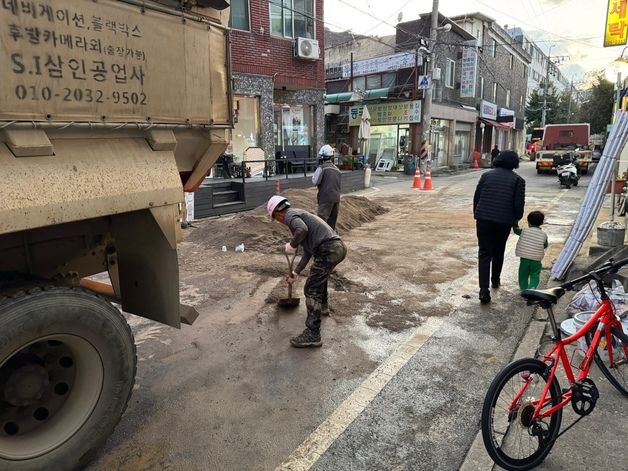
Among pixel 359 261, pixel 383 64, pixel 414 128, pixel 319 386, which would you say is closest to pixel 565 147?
pixel 414 128

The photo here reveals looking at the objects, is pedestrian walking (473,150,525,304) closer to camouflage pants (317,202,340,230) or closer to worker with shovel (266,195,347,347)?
worker with shovel (266,195,347,347)

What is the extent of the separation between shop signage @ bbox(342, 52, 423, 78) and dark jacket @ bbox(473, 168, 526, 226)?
20852 millimetres

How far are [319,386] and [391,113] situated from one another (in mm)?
24188

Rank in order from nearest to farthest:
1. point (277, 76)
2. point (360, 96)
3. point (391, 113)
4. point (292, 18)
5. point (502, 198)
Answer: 1. point (502, 198)
2. point (277, 76)
3. point (292, 18)
4. point (360, 96)
5. point (391, 113)

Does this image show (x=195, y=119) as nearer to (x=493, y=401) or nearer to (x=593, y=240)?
(x=493, y=401)

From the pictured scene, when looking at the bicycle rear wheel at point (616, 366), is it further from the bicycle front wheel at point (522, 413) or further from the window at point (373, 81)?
the window at point (373, 81)

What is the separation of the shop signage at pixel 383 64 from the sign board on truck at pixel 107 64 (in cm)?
2341

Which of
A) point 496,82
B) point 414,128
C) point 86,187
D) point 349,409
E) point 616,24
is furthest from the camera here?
point 496,82

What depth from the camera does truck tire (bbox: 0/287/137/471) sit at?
2.32 metres

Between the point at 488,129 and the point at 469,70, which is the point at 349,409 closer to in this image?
the point at 469,70

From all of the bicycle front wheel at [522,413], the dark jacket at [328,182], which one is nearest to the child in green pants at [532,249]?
the bicycle front wheel at [522,413]

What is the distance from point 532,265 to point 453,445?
10.7 feet

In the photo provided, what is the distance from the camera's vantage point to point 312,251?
449cm

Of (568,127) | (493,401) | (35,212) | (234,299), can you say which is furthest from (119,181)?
(568,127)
